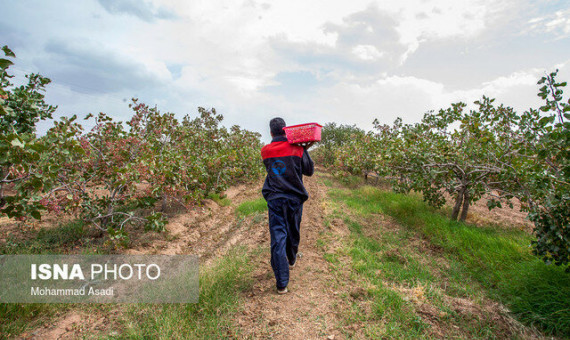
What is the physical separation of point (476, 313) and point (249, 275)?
2.76 meters

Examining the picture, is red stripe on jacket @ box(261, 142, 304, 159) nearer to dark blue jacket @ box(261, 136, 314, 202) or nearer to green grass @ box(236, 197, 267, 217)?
dark blue jacket @ box(261, 136, 314, 202)

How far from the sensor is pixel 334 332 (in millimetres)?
2680

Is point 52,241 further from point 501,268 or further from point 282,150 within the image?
point 501,268

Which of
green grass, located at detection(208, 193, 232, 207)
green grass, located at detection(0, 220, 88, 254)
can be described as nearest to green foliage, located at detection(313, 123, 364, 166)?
green grass, located at detection(208, 193, 232, 207)

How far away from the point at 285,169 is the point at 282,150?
0.25 meters

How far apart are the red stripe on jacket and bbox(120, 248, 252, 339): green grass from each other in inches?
66.4

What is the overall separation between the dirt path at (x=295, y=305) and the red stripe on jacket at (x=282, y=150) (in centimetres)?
169

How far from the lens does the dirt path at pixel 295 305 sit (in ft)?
8.75

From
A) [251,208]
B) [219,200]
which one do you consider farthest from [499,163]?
[219,200]

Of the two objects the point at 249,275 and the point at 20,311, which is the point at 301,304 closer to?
the point at 249,275

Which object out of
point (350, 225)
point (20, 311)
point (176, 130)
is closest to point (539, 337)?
point (350, 225)

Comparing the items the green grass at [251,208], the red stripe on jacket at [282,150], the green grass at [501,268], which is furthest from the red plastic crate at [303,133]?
the green grass at [251,208]

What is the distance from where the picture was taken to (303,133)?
126 inches

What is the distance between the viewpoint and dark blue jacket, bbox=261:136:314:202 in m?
3.40
